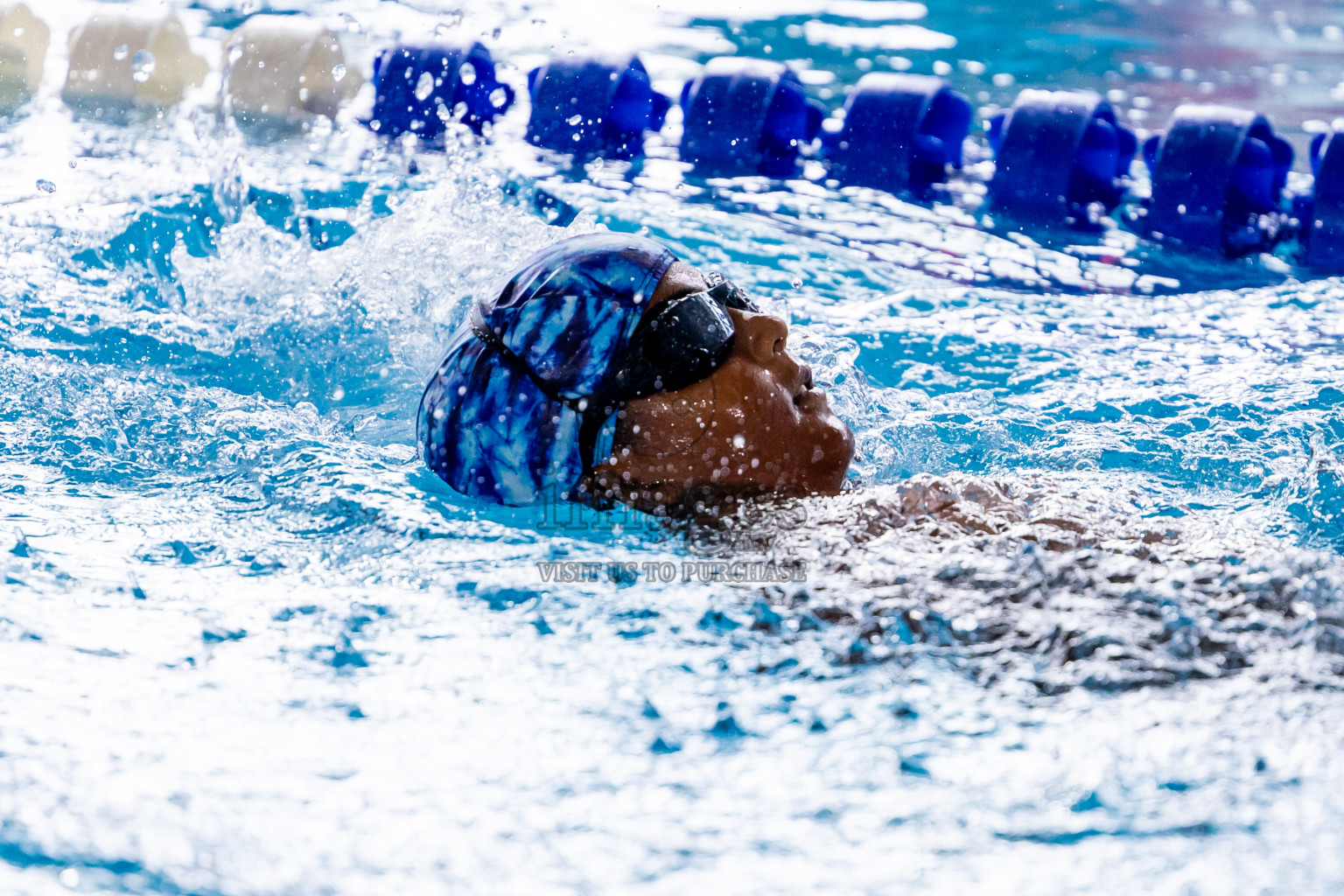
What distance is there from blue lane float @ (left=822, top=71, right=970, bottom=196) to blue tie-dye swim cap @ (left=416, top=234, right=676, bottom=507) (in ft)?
11.3

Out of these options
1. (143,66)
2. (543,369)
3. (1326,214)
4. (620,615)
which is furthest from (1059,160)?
(143,66)

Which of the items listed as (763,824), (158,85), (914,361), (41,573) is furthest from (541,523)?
(158,85)

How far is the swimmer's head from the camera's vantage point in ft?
6.65

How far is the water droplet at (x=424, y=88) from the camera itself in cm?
598

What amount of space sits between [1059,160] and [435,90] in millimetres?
2919

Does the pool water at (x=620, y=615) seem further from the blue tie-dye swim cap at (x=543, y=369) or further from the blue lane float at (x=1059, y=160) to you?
the blue lane float at (x=1059, y=160)

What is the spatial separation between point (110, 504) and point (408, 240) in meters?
1.56

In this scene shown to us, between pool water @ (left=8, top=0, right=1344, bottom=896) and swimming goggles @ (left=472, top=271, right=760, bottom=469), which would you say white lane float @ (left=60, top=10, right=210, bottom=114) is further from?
swimming goggles @ (left=472, top=271, right=760, bottom=469)

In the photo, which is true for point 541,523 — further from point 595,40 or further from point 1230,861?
point 595,40

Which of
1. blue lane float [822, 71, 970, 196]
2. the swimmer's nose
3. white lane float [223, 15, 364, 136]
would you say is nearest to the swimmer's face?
the swimmer's nose

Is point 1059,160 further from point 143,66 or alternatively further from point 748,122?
point 143,66

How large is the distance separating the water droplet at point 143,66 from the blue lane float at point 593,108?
2.11 meters

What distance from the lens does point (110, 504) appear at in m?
2.35

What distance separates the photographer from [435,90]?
6008 mm
